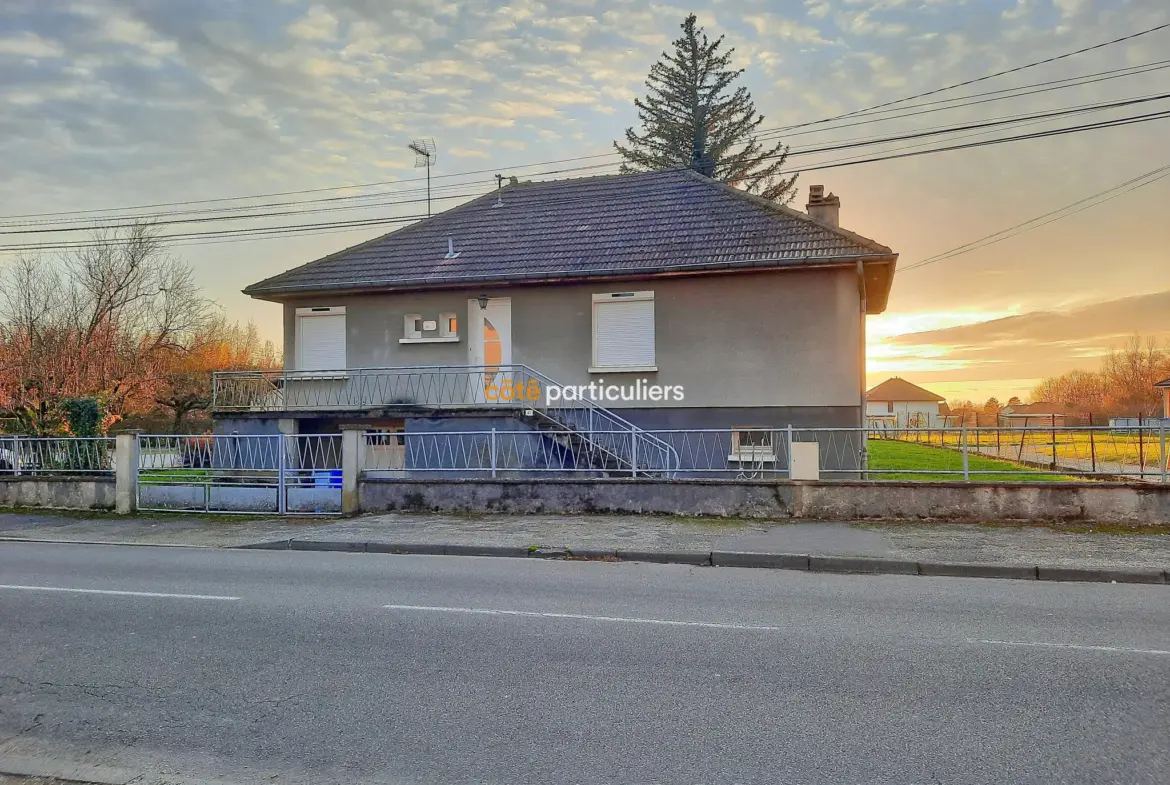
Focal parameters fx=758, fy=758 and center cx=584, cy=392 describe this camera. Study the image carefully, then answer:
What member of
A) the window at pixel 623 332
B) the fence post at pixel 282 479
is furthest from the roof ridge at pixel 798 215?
the fence post at pixel 282 479

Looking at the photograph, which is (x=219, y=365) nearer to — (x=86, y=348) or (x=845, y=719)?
(x=86, y=348)

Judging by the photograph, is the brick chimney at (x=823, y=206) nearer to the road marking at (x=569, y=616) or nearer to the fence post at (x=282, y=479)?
the fence post at (x=282, y=479)

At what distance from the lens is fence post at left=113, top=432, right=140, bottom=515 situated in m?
14.7

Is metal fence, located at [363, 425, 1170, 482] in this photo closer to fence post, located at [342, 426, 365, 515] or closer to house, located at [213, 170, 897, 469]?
house, located at [213, 170, 897, 469]

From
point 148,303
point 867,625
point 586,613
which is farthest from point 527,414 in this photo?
point 148,303

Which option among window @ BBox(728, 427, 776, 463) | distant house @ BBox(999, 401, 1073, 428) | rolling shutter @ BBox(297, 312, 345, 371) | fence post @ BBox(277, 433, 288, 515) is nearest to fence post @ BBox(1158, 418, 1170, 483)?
distant house @ BBox(999, 401, 1073, 428)

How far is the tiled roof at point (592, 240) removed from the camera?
17.0 m

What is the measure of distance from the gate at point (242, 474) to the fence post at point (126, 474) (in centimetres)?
9

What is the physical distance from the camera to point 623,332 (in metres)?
17.9

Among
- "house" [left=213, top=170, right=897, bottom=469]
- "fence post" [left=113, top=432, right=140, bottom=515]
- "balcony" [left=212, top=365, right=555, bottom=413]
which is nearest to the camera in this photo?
"fence post" [left=113, top=432, right=140, bottom=515]

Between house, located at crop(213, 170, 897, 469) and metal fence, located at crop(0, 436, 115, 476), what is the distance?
136 inches

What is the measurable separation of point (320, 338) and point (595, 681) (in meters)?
16.8

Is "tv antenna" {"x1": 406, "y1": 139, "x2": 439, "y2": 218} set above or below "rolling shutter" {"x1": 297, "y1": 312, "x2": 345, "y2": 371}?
above

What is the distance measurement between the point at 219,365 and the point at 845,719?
47.6 metres
